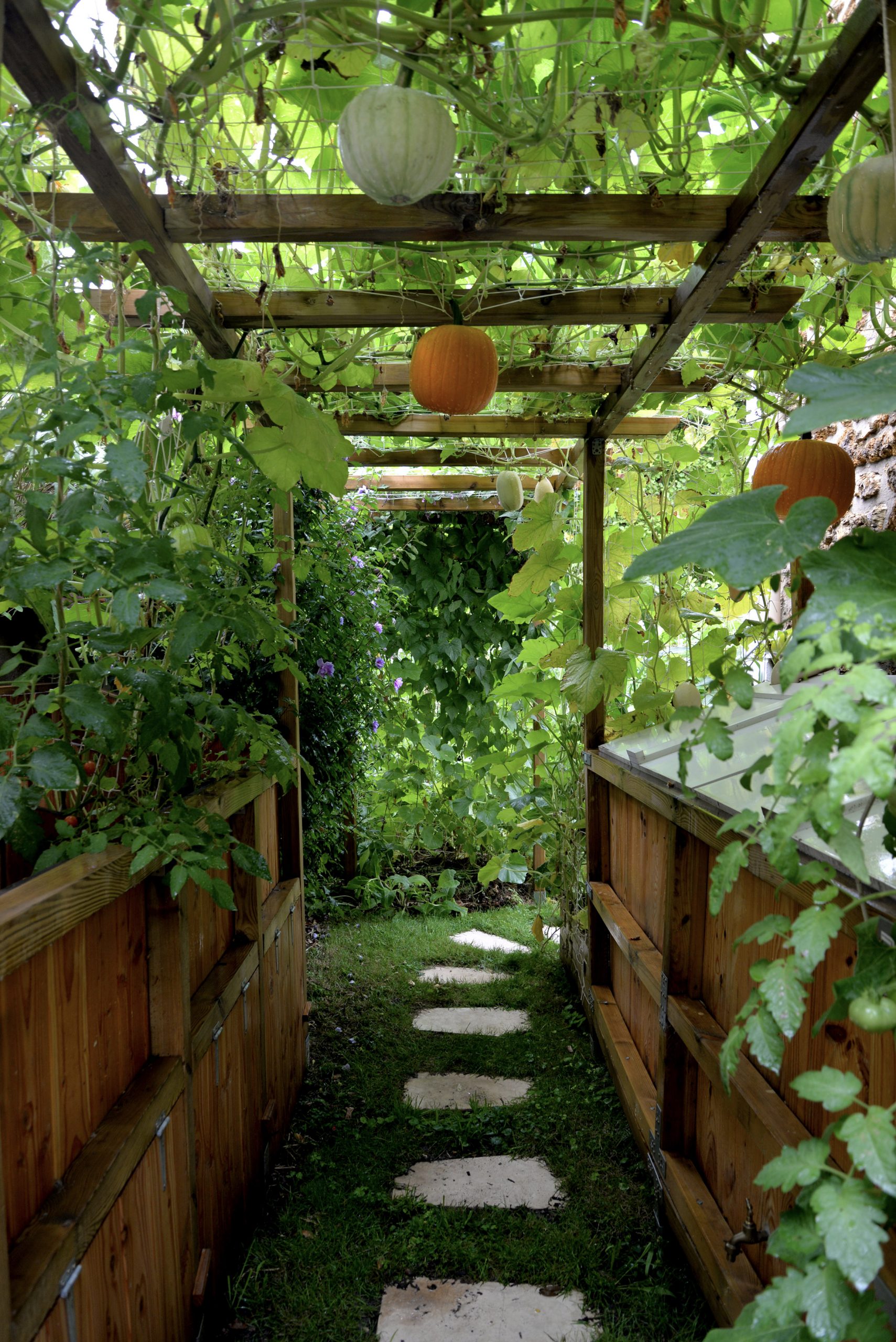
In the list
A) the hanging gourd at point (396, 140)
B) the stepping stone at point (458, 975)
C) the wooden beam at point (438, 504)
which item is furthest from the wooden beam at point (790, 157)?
the stepping stone at point (458, 975)

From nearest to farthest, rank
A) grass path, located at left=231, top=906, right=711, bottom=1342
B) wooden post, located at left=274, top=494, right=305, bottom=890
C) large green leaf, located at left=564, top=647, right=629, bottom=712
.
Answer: grass path, located at left=231, top=906, right=711, bottom=1342 → wooden post, located at left=274, top=494, right=305, bottom=890 → large green leaf, located at left=564, top=647, right=629, bottom=712

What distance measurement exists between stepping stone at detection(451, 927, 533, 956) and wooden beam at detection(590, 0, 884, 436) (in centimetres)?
322

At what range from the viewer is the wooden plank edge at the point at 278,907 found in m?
2.56

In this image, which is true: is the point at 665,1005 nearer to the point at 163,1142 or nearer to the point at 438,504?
the point at 163,1142

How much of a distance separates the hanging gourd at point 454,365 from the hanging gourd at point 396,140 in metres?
0.79

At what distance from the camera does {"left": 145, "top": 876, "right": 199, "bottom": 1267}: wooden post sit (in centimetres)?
162

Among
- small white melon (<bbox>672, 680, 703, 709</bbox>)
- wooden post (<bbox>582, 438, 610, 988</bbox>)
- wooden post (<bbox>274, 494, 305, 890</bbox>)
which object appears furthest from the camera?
wooden post (<bbox>582, 438, 610, 988</bbox>)

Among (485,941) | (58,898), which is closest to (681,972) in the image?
(58,898)

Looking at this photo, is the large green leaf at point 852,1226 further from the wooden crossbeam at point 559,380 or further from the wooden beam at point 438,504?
the wooden beam at point 438,504

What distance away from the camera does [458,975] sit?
4.29 metres

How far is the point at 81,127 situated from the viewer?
118 cm

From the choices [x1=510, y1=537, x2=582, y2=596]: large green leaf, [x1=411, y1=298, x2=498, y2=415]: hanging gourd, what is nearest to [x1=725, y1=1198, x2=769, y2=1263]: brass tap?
[x1=411, y1=298, x2=498, y2=415]: hanging gourd

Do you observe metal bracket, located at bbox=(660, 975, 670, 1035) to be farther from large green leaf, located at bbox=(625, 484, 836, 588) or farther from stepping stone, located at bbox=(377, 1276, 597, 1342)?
large green leaf, located at bbox=(625, 484, 836, 588)

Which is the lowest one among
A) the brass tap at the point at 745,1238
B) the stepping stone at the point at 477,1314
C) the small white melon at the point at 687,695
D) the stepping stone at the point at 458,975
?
the stepping stone at the point at 458,975
